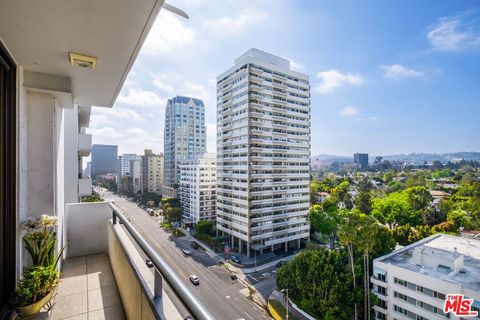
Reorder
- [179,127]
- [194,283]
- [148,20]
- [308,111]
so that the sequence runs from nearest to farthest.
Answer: [148,20] < [194,283] < [308,111] < [179,127]

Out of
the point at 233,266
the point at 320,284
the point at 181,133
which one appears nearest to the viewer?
the point at 320,284

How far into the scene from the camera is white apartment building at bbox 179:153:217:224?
2606 cm

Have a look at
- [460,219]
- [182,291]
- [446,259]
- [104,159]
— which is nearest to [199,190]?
[446,259]

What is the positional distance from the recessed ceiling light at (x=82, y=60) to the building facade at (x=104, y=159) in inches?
2951

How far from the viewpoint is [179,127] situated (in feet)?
140

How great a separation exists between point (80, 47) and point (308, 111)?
24.7 m

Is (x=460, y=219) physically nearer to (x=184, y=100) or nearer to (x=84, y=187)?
(x=84, y=187)

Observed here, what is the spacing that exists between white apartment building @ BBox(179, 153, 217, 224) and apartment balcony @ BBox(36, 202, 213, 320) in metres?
22.9

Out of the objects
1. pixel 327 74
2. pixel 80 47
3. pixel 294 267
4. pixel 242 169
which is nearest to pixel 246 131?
pixel 242 169

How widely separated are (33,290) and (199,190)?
24780mm

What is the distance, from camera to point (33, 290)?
1.75 m

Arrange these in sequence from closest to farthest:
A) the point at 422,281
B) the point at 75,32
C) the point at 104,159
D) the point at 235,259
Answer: the point at 75,32
the point at 422,281
the point at 235,259
the point at 104,159

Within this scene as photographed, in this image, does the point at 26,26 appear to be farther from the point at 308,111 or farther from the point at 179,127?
the point at 179,127

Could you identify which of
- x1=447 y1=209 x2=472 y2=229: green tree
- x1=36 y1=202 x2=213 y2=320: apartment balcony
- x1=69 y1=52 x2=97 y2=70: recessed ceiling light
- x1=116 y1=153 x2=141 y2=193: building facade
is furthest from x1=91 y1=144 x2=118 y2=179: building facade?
x1=69 y1=52 x2=97 y2=70: recessed ceiling light
